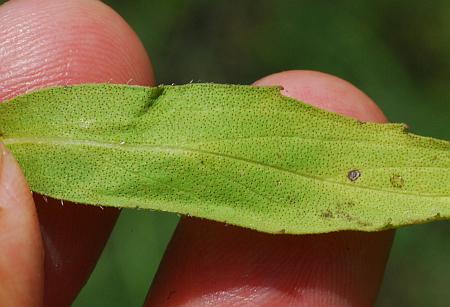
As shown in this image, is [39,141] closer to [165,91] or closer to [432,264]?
[165,91]

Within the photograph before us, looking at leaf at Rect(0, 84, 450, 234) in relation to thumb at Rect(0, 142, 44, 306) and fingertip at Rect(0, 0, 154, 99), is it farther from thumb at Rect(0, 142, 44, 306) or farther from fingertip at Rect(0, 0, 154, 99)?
fingertip at Rect(0, 0, 154, 99)

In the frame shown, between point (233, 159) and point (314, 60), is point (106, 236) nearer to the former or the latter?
point (233, 159)

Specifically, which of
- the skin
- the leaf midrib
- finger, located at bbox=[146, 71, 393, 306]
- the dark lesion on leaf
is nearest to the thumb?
the skin

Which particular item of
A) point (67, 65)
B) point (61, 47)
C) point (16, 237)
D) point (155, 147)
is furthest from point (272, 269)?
point (61, 47)

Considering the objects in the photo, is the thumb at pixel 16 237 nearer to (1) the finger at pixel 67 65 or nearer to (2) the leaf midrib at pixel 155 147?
(2) the leaf midrib at pixel 155 147

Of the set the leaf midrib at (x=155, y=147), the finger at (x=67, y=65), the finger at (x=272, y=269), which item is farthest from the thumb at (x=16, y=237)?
the finger at (x=272, y=269)

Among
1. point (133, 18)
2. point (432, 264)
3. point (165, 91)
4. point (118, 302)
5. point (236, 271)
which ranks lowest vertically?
point (118, 302)

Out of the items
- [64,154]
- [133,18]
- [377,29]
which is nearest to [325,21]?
[377,29]

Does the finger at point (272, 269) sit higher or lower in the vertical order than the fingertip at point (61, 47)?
lower
